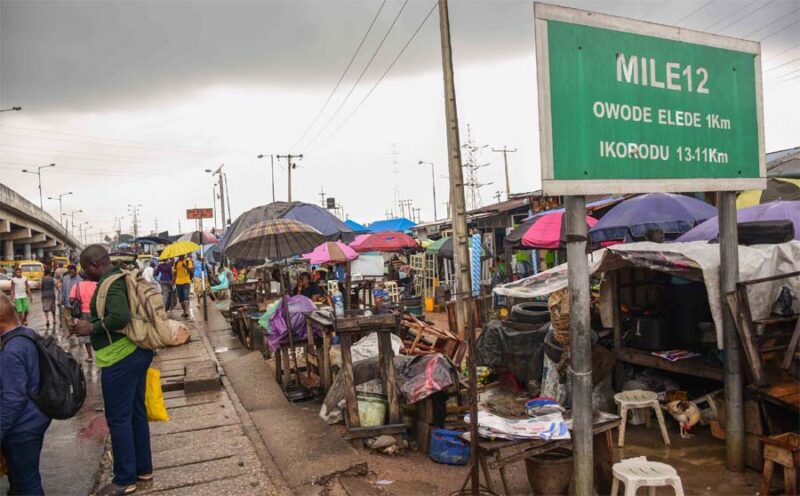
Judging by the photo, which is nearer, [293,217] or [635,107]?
[635,107]

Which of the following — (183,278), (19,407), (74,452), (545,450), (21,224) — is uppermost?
(21,224)

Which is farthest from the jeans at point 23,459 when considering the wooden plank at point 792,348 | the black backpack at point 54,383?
the wooden plank at point 792,348

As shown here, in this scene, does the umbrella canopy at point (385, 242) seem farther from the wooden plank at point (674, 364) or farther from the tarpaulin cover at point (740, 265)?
the tarpaulin cover at point (740, 265)

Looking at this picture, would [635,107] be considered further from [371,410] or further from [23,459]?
[23,459]

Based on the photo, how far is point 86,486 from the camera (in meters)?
4.86

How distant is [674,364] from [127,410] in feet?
18.2

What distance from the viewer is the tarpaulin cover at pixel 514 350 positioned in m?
7.93

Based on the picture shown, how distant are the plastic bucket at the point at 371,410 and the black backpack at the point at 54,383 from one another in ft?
10.3

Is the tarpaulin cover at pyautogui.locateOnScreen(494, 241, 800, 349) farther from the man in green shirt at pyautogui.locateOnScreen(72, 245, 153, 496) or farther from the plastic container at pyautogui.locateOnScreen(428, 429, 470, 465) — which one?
the man in green shirt at pyautogui.locateOnScreen(72, 245, 153, 496)

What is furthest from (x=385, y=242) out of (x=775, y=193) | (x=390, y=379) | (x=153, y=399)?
(x=153, y=399)

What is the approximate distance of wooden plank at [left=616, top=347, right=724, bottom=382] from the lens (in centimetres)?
583

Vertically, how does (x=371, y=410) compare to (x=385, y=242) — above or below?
below

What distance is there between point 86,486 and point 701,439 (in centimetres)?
622

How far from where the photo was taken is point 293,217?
12.4 meters
